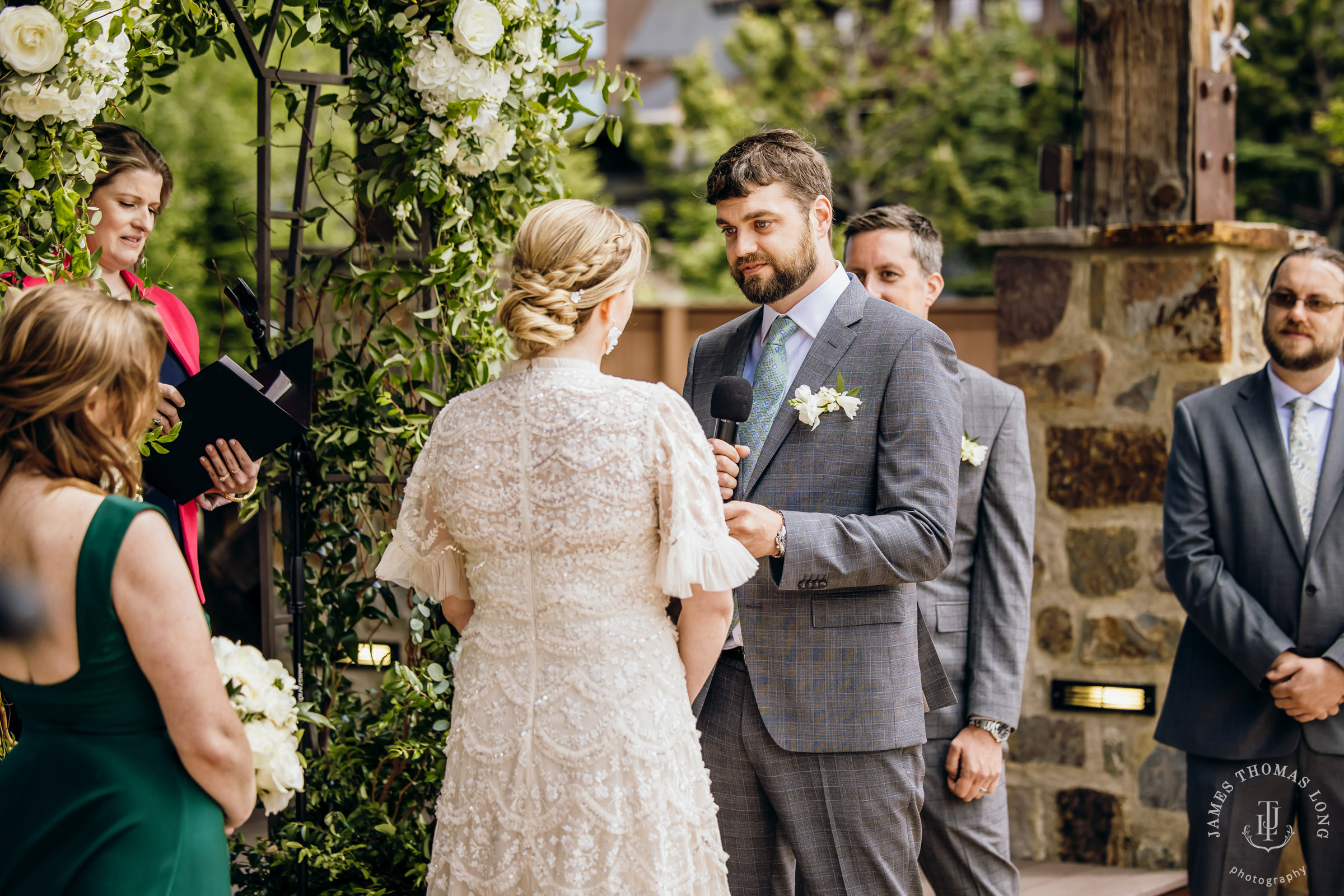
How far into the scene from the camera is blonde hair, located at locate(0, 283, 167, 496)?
1.50 meters

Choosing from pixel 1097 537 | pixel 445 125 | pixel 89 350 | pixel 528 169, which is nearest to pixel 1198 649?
pixel 1097 537

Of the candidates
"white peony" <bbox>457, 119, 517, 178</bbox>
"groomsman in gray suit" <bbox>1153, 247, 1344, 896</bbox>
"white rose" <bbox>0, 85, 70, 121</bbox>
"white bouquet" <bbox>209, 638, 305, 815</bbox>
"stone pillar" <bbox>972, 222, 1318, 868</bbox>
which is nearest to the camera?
"white bouquet" <bbox>209, 638, 305, 815</bbox>

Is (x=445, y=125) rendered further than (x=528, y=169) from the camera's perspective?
No

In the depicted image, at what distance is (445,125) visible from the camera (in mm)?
2713

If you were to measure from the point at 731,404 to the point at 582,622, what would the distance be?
0.50 meters

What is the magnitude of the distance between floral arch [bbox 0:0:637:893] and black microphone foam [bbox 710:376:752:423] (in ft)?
3.05

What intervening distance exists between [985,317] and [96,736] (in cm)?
752

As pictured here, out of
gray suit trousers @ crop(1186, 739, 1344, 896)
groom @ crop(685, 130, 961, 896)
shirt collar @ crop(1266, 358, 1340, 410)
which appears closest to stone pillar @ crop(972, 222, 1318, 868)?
shirt collar @ crop(1266, 358, 1340, 410)

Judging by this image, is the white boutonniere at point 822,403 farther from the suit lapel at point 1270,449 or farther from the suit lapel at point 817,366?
the suit lapel at point 1270,449

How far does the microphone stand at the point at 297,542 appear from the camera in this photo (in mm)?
2732

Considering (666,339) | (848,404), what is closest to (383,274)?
(848,404)

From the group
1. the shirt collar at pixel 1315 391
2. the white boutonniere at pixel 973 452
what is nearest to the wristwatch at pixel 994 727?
the white boutonniere at pixel 973 452

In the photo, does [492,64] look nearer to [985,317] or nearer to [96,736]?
[96,736]
